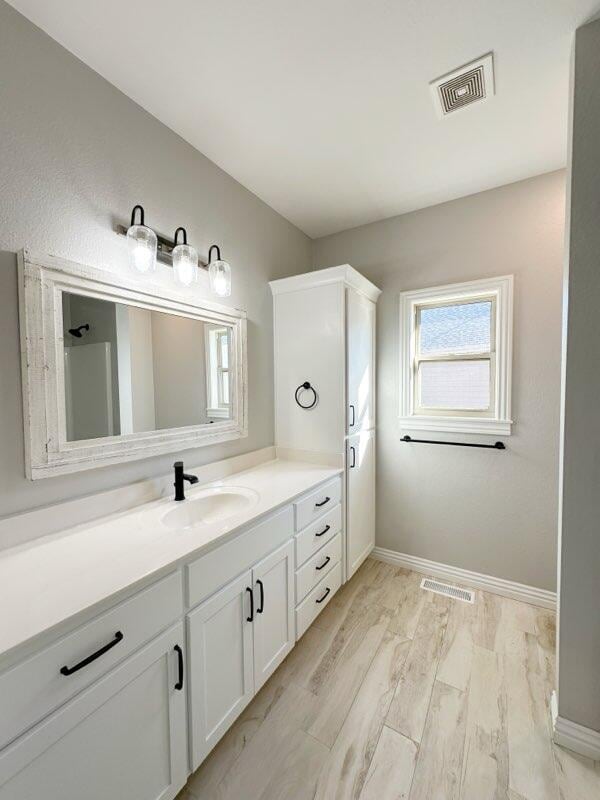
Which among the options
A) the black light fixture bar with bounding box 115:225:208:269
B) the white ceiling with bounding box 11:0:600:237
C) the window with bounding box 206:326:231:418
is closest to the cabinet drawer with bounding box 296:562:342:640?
the window with bounding box 206:326:231:418

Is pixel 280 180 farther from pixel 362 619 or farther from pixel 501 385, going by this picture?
pixel 362 619

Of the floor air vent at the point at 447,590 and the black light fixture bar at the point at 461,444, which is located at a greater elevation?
the black light fixture bar at the point at 461,444

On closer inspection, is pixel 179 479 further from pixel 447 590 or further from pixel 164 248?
pixel 447 590

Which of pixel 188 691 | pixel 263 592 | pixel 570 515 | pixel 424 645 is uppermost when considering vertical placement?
pixel 570 515

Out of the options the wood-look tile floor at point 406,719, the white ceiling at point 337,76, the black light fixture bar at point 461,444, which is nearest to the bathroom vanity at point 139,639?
the wood-look tile floor at point 406,719

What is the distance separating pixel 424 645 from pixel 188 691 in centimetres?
129

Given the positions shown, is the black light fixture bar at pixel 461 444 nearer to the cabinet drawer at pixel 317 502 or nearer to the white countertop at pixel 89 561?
the cabinet drawer at pixel 317 502

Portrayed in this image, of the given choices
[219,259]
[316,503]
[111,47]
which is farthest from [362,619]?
[111,47]

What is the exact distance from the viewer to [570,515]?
1211mm

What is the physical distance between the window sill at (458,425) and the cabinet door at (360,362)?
29cm

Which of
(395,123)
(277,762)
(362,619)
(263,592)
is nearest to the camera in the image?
(277,762)

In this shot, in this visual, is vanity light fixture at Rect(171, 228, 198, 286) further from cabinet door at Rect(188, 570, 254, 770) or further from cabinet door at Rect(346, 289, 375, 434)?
cabinet door at Rect(188, 570, 254, 770)

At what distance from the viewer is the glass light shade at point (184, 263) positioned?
1.46 meters

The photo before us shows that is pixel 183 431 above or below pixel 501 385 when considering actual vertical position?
below
